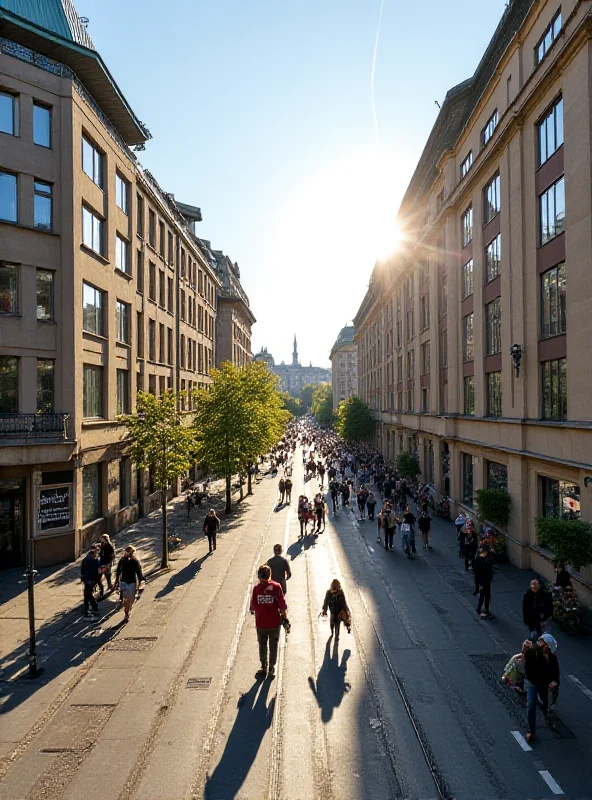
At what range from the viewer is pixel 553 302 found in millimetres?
16688

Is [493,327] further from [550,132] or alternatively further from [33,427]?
[33,427]

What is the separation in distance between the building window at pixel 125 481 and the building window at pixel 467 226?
19756 millimetres

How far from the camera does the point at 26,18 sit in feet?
61.8

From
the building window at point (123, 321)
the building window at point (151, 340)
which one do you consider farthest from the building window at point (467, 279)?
the building window at point (151, 340)

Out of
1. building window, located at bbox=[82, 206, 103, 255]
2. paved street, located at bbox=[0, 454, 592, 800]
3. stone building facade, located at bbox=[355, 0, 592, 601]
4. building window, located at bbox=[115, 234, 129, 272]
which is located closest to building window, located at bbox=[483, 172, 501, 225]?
stone building facade, located at bbox=[355, 0, 592, 601]

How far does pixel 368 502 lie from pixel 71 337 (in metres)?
16.5

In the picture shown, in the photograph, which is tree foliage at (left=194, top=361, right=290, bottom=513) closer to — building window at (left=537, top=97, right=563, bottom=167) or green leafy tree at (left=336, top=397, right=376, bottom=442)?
building window at (left=537, top=97, right=563, bottom=167)

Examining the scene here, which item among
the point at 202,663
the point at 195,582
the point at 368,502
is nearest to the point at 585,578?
the point at 202,663

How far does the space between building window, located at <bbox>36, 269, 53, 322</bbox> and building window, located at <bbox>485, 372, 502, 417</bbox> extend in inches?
696

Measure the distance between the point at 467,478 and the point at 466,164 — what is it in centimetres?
1564

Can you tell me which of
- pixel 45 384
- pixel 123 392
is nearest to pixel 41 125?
pixel 45 384

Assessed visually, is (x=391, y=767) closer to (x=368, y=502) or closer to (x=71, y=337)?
(x=71, y=337)

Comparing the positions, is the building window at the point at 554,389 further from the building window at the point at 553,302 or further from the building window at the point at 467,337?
the building window at the point at 467,337

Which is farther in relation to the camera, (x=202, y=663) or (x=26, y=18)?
(x=26, y=18)
